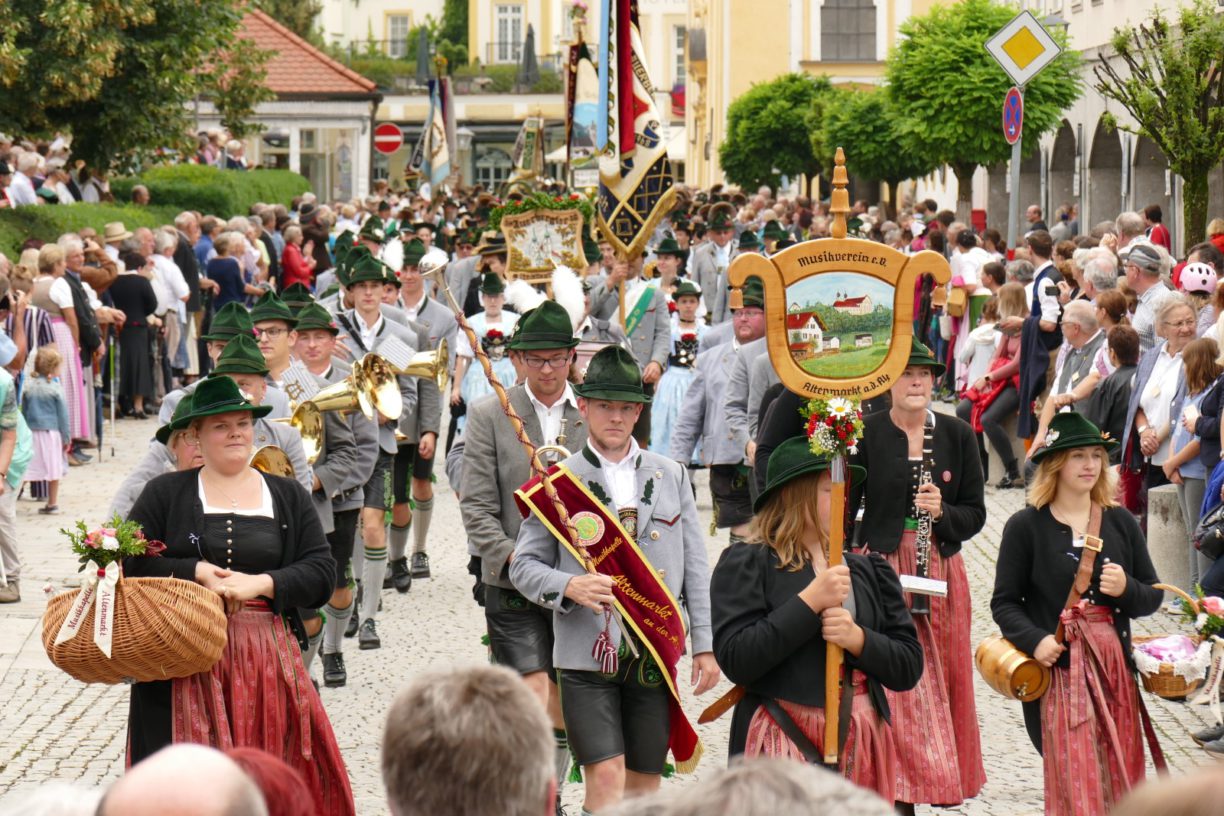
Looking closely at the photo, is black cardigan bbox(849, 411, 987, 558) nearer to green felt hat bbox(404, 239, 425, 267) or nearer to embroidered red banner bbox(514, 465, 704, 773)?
embroidered red banner bbox(514, 465, 704, 773)

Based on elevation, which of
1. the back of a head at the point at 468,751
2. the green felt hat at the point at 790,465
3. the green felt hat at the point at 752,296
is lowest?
the back of a head at the point at 468,751

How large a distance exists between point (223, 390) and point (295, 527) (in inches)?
20.4

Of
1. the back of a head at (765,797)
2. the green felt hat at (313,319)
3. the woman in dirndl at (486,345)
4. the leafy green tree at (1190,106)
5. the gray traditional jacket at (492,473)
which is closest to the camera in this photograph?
the back of a head at (765,797)

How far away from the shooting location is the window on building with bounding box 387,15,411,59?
101 m

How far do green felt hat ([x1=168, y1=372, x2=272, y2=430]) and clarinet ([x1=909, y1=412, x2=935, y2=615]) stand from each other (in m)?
2.53

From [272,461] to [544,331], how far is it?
118cm

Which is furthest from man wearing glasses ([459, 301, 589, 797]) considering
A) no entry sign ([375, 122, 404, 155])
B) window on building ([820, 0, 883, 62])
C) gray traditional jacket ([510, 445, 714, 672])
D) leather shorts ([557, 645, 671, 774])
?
window on building ([820, 0, 883, 62])

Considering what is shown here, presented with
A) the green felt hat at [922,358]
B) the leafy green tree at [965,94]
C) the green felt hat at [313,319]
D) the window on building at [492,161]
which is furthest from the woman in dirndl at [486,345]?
the window on building at [492,161]

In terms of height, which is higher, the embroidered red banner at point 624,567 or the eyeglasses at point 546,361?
the eyeglasses at point 546,361

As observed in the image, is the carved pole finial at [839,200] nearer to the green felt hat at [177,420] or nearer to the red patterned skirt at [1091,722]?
the red patterned skirt at [1091,722]

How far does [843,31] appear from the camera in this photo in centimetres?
6109

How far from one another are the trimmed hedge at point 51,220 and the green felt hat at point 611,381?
1326 centimetres

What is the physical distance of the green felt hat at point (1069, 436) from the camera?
6770 mm

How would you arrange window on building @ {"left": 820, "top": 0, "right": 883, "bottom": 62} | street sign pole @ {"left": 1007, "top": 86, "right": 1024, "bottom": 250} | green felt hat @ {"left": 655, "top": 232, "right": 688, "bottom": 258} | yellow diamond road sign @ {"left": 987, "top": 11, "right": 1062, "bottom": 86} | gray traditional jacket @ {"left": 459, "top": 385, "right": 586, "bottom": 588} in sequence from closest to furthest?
1. gray traditional jacket @ {"left": 459, "top": 385, "right": 586, "bottom": 588}
2. yellow diamond road sign @ {"left": 987, "top": 11, "right": 1062, "bottom": 86}
3. street sign pole @ {"left": 1007, "top": 86, "right": 1024, "bottom": 250}
4. green felt hat @ {"left": 655, "top": 232, "right": 688, "bottom": 258}
5. window on building @ {"left": 820, "top": 0, "right": 883, "bottom": 62}
